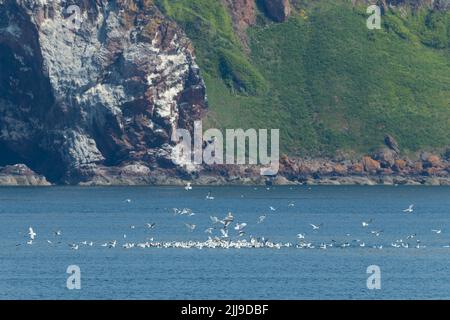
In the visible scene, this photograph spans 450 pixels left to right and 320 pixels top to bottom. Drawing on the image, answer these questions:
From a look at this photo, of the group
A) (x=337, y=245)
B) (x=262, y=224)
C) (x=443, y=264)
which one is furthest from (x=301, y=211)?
(x=443, y=264)

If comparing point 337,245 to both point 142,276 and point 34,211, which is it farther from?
point 34,211

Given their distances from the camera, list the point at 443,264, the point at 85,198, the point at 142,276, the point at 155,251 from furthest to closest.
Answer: the point at 85,198 → the point at 155,251 → the point at 443,264 → the point at 142,276

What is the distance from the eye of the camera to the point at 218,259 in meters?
91.8

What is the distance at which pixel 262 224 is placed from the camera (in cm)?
13088

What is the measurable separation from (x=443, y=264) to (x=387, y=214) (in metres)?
66.6

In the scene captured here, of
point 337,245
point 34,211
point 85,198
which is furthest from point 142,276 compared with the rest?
point 85,198

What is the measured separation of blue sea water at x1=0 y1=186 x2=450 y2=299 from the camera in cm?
7506

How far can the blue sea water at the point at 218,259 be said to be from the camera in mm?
75062

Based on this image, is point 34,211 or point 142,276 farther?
point 34,211

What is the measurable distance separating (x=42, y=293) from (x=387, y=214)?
8628 cm

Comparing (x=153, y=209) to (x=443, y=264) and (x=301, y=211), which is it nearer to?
(x=301, y=211)

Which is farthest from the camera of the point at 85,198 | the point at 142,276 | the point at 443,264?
the point at 85,198

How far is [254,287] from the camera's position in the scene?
76.4 metres
